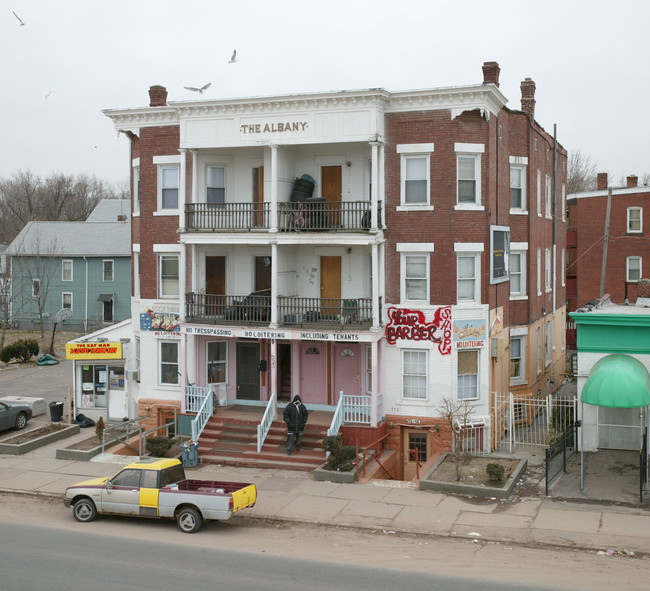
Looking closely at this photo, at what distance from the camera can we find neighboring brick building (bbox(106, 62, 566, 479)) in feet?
78.5

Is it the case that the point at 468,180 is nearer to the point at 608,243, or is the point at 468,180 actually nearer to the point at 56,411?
the point at 56,411

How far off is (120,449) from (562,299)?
23.5 meters

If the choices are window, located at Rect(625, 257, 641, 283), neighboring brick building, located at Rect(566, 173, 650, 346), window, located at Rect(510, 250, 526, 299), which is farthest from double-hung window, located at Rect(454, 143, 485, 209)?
window, located at Rect(625, 257, 641, 283)

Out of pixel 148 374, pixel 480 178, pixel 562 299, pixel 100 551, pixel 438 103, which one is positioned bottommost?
pixel 100 551

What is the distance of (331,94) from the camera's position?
77.4ft

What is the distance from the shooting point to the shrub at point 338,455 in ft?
70.2

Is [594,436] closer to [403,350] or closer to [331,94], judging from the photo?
[403,350]

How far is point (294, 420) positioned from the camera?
22766 mm

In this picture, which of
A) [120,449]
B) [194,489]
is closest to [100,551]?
[194,489]

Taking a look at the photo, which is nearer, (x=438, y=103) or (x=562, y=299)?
(x=438, y=103)

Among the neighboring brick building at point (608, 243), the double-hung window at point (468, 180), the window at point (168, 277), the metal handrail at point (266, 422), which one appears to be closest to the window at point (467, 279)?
the double-hung window at point (468, 180)

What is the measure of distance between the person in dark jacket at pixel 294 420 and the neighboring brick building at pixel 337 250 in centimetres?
216

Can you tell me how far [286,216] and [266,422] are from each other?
6744mm

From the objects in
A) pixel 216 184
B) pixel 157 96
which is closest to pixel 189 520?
pixel 216 184
